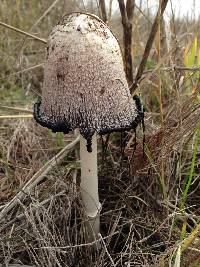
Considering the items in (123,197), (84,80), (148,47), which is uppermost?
(148,47)

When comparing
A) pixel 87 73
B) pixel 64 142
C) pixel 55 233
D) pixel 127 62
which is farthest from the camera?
pixel 64 142

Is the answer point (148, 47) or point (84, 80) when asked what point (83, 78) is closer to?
point (84, 80)

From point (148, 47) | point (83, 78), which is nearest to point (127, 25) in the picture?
point (148, 47)

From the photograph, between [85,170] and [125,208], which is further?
[125,208]

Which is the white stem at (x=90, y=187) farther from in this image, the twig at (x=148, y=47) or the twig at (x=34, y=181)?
the twig at (x=148, y=47)

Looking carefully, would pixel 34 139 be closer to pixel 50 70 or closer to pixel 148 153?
pixel 148 153

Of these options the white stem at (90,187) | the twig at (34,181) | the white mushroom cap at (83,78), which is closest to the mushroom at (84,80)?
the white mushroom cap at (83,78)

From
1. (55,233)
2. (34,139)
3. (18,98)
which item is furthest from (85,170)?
(18,98)
